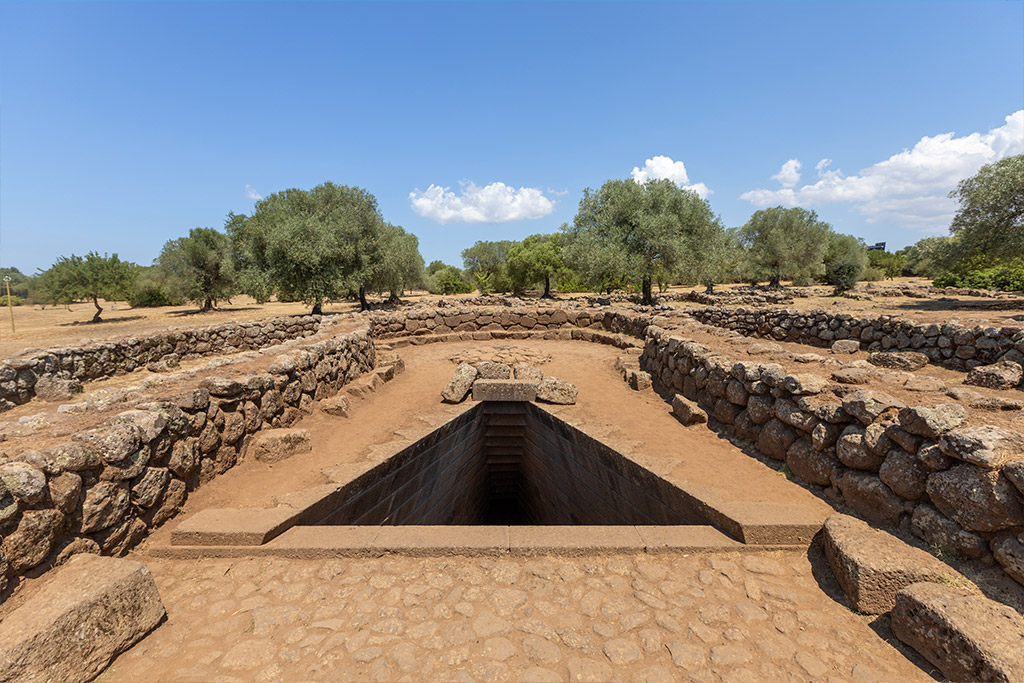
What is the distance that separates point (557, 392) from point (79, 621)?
6.76 metres

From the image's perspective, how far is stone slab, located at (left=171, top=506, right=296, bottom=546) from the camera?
374 cm

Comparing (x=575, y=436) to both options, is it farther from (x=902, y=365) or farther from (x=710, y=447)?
(x=902, y=365)

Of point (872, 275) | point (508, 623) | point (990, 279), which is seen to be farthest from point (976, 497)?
point (872, 275)

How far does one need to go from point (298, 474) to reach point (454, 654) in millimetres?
3496

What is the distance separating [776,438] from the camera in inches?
203

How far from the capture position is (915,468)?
3469 mm

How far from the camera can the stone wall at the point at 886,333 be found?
8750 millimetres

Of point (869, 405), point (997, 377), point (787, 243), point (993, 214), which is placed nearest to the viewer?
point (869, 405)

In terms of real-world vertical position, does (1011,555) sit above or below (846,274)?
below

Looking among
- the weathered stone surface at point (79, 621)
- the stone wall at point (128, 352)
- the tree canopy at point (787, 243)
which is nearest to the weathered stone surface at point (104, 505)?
the weathered stone surface at point (79, 621)

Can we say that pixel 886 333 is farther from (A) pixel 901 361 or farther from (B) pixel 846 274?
(B) pixel 846 274

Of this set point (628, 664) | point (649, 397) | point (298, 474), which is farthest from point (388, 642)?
point (649, 397)

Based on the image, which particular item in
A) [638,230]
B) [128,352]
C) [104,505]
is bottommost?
[104,505]

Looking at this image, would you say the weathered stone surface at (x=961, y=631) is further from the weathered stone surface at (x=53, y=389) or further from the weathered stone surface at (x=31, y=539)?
the weathered stone surface at (x=53, y=389)
